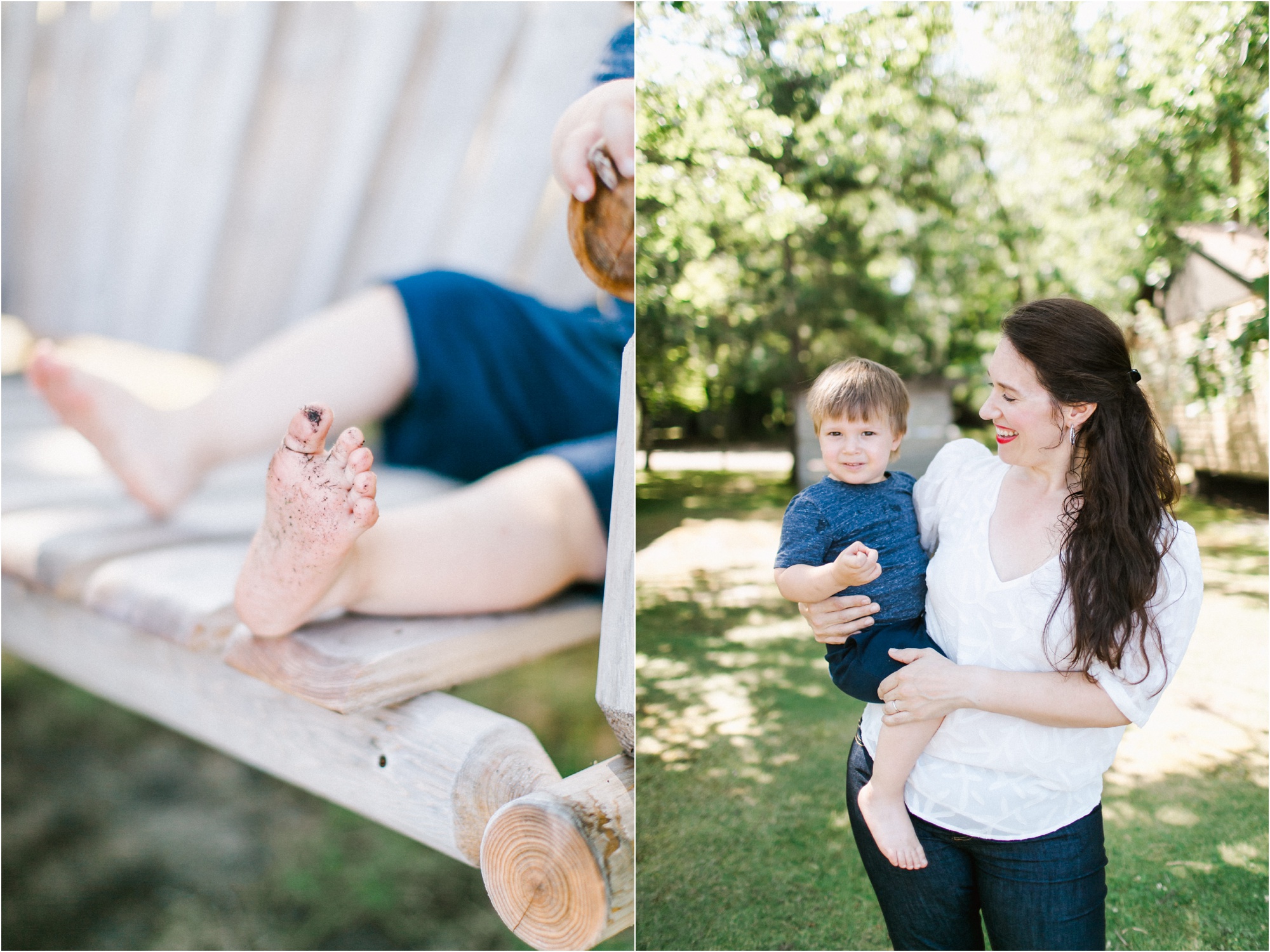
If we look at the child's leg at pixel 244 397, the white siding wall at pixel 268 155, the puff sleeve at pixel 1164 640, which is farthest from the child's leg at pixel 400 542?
the white siding wall at pixel 268 155

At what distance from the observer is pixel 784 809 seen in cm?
134

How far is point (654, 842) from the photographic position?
132 cm

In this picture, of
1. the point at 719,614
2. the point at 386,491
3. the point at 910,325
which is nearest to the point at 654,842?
the point at 719,614

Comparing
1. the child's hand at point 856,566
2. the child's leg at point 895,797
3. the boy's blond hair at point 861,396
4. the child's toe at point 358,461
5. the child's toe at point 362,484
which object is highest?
the boy's blond hair at point 861,396

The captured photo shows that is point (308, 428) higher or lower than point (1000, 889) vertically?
higher

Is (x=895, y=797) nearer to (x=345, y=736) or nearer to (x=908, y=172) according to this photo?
(x=345, y=736)

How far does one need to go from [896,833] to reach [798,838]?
493 millimetres

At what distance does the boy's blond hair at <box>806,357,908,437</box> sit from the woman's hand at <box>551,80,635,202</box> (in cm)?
33

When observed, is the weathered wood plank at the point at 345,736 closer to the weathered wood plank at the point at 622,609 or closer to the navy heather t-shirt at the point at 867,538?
the weathered wood plank at the point at 622,609

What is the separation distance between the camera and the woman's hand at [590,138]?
37.5 inches

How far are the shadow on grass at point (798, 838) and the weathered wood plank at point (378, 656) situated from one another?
1.56 feet

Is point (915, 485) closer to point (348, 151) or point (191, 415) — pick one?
point (191, 415)

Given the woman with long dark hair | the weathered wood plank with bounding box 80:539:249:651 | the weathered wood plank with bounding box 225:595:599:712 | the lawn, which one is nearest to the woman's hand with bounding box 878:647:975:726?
the woman with long dark hair

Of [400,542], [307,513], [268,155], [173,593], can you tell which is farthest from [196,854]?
[268,155]
